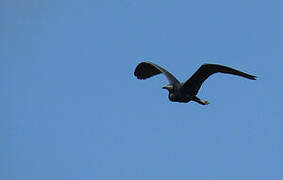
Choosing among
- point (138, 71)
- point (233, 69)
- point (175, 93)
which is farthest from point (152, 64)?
point (233, 69)

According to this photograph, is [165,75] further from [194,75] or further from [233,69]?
[233,69]

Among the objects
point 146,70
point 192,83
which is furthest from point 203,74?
point 146,70

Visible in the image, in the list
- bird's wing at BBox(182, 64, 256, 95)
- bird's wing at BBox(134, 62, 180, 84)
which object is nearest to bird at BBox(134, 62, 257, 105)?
bird's wing at BBox(182, 64, 256, 95)

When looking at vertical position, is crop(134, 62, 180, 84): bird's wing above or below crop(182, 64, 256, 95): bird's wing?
above

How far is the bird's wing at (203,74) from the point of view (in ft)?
84.2

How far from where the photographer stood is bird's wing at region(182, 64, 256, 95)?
25669mm

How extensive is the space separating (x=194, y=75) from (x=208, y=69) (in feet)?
2.36

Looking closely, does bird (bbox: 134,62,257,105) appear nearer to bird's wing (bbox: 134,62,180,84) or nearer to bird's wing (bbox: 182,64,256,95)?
bird's wing (bbox: 182,64,256,95)

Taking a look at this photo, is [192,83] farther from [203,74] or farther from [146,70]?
[146,70]

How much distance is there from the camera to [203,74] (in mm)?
27203

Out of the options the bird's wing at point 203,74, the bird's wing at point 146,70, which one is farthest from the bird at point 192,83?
the bird's wing at point 146,70

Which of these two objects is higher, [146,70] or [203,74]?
[146,70]

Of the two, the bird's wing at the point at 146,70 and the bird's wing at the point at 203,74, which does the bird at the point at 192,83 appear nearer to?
the bird's wing at the point at 203,74

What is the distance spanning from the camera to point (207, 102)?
27.9m
